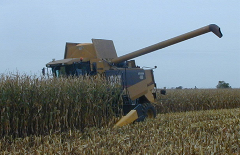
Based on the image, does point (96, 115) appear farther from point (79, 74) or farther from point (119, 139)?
point (119, 139)

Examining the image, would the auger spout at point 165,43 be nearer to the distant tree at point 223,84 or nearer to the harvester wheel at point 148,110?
the harvester wheel at point 148,110

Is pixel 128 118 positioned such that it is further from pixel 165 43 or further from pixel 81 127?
pixel 165 43

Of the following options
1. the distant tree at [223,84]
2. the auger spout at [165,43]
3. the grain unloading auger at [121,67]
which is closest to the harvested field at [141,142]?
the grain unloading auger at [121,67]

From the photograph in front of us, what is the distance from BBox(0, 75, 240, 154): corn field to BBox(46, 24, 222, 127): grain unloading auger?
20.4 inches

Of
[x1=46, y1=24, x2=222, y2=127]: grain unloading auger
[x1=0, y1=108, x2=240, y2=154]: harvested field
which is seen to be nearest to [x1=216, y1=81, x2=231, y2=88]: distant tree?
[x1=46, y1=24, x2=222, y2=127]: grain unloading auger

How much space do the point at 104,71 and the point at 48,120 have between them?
3.20 metres

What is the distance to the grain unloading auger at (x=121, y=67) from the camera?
10953 millimetres

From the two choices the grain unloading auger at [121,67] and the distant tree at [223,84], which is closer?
the grain unloading auger at [121,67]

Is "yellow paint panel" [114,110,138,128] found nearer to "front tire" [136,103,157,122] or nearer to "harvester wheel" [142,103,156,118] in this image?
"front tire" [136,103,157,122]

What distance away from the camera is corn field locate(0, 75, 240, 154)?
6.35 m

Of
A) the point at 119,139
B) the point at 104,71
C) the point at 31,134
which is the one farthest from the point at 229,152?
the point at 104,71

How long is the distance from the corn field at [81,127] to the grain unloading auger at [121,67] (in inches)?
20.4

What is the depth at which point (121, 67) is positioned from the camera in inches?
480

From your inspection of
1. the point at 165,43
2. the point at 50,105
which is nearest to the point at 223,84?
the point at 165,43
